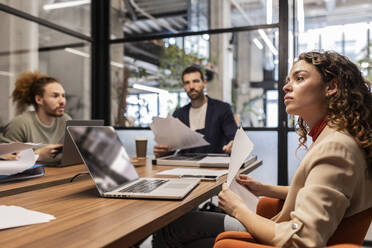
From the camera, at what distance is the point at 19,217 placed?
34.7 inches

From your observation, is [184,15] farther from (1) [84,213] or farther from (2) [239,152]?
(1) [84,213]

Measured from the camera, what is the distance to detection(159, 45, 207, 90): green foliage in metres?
3.66

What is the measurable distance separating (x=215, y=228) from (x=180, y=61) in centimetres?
250

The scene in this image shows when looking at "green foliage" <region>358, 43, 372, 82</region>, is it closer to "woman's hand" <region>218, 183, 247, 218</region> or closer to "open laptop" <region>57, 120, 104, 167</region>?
"open laptop" <region>57, 120, 104, 167</region>

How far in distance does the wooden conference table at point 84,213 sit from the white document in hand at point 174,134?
1.99 ft

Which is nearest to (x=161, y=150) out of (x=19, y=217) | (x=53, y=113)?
(x=53, y=113)

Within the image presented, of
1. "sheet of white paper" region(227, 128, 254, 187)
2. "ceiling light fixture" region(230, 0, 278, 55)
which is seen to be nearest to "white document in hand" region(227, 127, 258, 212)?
"sheet of white paper" region(227, 128, 254, 187)

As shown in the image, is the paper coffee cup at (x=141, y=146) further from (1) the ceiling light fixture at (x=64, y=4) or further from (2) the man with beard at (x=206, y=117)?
(1) the ceiling light fixture at (x=64, y=4)

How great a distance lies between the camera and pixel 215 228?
4.82 ft

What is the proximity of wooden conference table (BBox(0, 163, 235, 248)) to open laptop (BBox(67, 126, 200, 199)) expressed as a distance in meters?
0.04

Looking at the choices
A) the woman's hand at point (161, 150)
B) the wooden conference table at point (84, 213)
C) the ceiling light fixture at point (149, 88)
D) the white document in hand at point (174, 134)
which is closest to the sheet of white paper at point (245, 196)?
the wooden conference table at point (84, 213)

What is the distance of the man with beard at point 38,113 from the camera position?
8.14ft

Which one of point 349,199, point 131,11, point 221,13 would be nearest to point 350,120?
point 349,199

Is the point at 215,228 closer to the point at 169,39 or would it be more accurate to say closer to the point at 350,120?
Result: the point at 350,120
